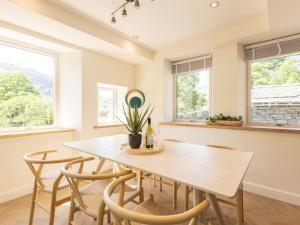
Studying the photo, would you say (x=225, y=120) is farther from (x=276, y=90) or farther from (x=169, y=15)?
(x=169, y=15)

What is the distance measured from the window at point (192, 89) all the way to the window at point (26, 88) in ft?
7.71

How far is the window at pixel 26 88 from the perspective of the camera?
93.4 inches

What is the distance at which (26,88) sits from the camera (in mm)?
2584

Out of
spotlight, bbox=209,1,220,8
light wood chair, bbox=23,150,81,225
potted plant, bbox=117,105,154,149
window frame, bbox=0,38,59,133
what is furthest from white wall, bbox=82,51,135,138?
spotlight, bbox=209,1,220,8

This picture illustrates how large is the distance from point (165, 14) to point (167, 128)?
6.28 feet

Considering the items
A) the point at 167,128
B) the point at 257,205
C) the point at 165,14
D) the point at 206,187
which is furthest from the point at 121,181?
the point at 167,128

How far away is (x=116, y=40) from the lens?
2.81 meters

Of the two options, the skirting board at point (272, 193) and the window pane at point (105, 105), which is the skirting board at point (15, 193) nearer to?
the window pane at point (105, 105)

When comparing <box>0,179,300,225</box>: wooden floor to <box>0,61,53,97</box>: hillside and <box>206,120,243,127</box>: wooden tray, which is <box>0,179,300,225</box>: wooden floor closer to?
<box>206,120,243,127</box>: wooden tray

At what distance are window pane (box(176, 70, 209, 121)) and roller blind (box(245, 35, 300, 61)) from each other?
0.77 m

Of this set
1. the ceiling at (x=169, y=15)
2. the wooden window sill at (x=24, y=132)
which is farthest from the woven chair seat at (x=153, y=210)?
the ceiling at (x=169, y=15)

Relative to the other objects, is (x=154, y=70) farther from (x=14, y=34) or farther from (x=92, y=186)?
(x=92, y=186)

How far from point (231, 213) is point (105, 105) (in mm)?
2814

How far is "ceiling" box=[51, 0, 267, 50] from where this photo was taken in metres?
2.04
